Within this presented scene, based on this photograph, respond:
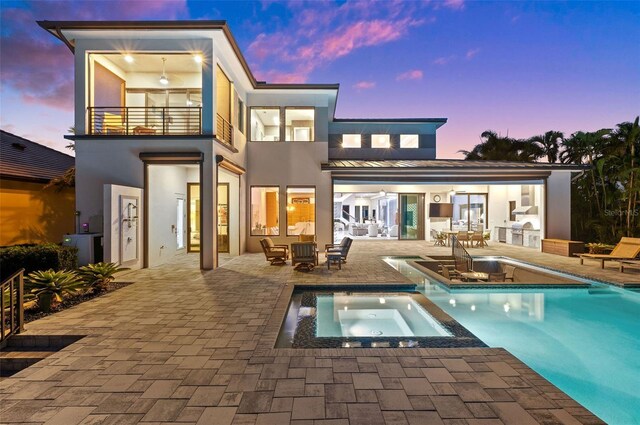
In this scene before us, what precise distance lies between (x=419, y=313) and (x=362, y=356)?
253cm

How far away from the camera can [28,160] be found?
469 inches

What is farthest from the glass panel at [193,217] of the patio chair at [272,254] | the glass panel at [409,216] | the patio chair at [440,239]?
the patio chair at [440,239]

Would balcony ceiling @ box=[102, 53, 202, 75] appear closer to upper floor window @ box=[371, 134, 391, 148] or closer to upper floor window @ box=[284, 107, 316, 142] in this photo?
upper floor window @ box=[284, 107, 316, 142]

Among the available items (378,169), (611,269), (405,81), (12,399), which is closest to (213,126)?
(378,169)

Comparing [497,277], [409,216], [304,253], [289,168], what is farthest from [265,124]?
[497,277]

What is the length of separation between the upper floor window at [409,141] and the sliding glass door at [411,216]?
2.89m

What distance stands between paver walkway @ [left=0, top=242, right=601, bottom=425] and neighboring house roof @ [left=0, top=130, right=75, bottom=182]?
29.3ft

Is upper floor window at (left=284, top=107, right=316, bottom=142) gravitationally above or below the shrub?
above

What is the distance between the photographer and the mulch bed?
5.07 meters

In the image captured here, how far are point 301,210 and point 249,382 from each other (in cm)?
1023

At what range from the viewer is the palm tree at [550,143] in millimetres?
22608

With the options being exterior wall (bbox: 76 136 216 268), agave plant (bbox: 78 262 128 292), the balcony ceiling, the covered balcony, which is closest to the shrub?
agave plant (bbox: 78 262 128 292)

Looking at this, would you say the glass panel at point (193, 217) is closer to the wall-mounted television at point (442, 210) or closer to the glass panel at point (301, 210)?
the glass panel at point (301, 210)

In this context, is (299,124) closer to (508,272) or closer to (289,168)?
(289,168)
